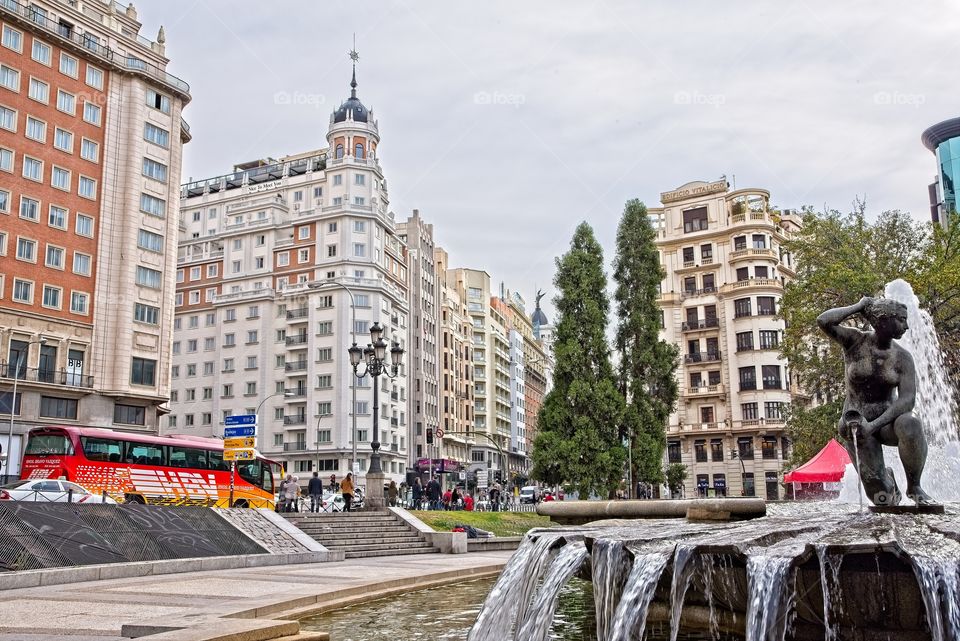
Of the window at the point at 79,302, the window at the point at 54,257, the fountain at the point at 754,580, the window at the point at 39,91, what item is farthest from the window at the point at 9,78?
the fountain at the point at 754,580

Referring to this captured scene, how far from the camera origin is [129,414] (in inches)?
1955

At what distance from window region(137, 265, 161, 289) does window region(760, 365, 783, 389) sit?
44.8m

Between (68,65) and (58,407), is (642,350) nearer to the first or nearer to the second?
(58,407)

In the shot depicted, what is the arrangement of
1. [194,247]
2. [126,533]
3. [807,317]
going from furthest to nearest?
1. [194,247]
2. [807,317]
3. [126,533]

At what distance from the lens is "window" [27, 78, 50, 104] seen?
46906mm

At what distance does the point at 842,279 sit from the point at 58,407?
40688 millimetres

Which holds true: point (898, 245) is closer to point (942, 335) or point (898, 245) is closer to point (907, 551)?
point (942, 335)

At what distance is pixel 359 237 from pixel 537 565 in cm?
7020

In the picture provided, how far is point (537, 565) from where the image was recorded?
6824mm

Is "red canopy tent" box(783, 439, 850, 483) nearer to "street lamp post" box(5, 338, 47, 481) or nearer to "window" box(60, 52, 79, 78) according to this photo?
"street lamp post" box(5, 338, 47, 481)

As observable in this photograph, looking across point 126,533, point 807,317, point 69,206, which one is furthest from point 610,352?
point 69,206

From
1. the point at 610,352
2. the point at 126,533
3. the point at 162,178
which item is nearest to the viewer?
the point at 126,533

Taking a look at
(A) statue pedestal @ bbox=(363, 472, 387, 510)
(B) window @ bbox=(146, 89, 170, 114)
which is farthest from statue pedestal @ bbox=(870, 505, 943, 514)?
(B) window @ bbox=(146, 89, 170, 114)

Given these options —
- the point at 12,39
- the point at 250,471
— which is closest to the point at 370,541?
the point at 250,471
